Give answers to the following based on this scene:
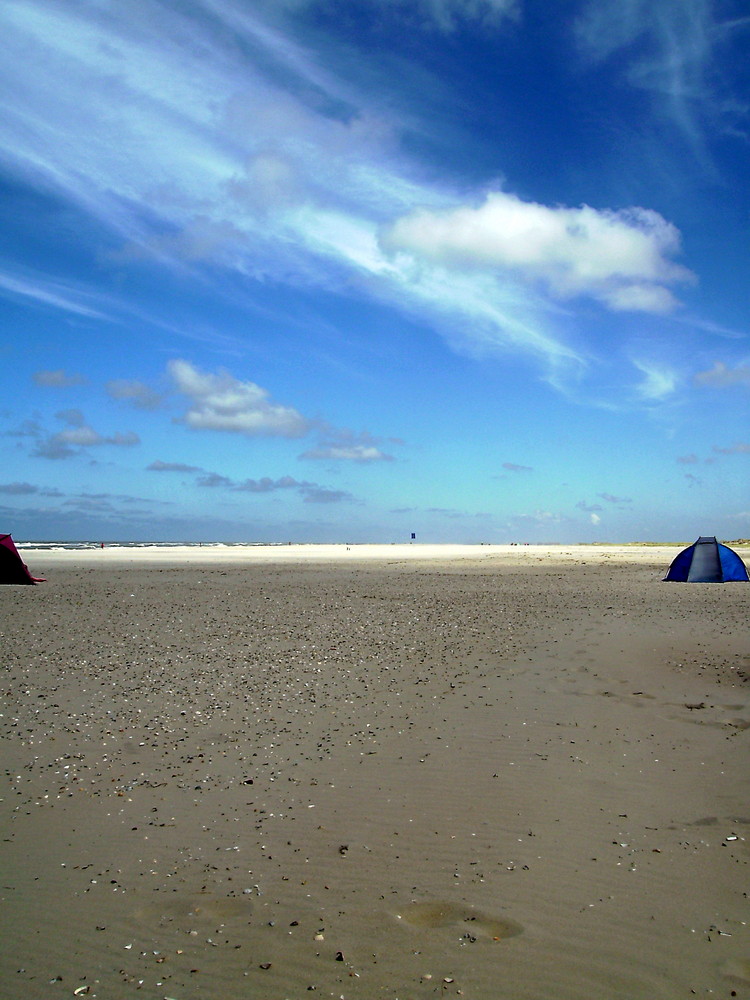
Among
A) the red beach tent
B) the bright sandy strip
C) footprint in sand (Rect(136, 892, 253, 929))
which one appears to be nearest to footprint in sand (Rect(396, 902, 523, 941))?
footprint in sand (Rect(136, 892, 253, 929))

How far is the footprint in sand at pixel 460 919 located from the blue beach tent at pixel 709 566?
32.4 metres

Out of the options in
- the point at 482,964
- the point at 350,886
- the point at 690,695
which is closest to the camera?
the point at 482,964

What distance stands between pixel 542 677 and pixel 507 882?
7.06 meters

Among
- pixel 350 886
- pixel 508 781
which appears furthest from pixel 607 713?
pixel 350 886

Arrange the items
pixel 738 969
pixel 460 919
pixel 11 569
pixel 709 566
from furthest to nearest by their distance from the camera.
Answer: pixel 709 566
pixel 11 569
pixel 460 919
pixel 738 969

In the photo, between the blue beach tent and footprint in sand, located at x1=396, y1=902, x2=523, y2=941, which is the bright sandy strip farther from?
footprint in sand, located at x1=396, y1=902, x2=523, y2=941

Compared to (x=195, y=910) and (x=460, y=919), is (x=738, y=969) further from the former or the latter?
(x=195, y=910)

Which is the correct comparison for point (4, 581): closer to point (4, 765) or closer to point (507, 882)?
point (4, 765)

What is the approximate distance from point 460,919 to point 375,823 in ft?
5.62

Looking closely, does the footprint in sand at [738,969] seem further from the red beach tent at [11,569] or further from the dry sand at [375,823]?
the red beach tent at [11,569]

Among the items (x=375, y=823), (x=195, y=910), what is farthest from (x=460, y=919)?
(x=195, y=910)

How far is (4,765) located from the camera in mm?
8078

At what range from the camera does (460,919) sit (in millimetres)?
5066

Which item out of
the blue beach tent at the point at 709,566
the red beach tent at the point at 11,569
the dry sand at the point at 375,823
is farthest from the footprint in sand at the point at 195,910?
the blue beach tent at the point at 709,566
